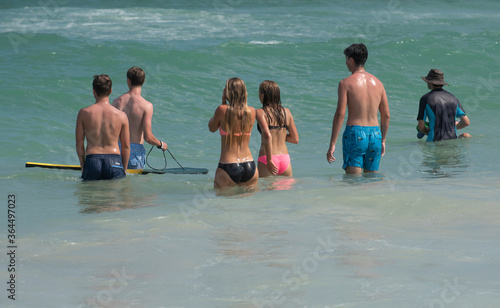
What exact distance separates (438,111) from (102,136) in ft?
16.2

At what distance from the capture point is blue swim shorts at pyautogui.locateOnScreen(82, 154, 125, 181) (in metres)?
6.63

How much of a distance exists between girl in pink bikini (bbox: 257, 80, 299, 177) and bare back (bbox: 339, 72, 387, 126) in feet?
1.97

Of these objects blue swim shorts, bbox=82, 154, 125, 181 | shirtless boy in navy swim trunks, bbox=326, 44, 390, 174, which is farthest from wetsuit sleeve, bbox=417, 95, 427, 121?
blue swim shorts, bbox=82, 154, 125, 181

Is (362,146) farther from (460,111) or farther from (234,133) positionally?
(460,111)

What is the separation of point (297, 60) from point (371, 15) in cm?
1174

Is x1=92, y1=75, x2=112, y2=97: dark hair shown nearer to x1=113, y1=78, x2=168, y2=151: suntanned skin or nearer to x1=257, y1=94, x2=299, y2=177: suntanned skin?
x1=113, y1=78, x2=168, y2=151: suntanned skin

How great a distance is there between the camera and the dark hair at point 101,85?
6.38 meters

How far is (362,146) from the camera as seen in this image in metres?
6.49

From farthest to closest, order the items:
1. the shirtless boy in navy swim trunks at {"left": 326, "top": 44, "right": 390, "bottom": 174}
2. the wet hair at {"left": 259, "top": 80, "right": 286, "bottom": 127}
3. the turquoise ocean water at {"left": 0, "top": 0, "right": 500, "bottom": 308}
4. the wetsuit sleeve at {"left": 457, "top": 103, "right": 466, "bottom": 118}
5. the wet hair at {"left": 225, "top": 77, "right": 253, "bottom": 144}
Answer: the wetsuit sleeve at {"left": 457, "top": 103, "right": 466, "bottom": 118} → the shirtless boy in navy swim trunks at {"left": 326, "top": 44, "right": 390, "bottom": 174} → the wet hair at {"left": 259, "top": 80, "right": 286, "bottom": 127} → the wet hair at {"left": 225, "top": 77, "right": 253, "bottom": 144} → the turquoise ocean water at {"left": 0, "top": 0, "right": 500, "bottom": 308}

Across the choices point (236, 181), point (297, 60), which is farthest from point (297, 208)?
Answer: point (297, 60)

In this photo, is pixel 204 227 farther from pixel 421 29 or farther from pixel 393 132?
pixel 421 29

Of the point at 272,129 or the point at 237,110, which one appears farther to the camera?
the point at 272,129

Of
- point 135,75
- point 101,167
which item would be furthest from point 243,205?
point 135,75

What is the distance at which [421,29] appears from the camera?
77.9ft
